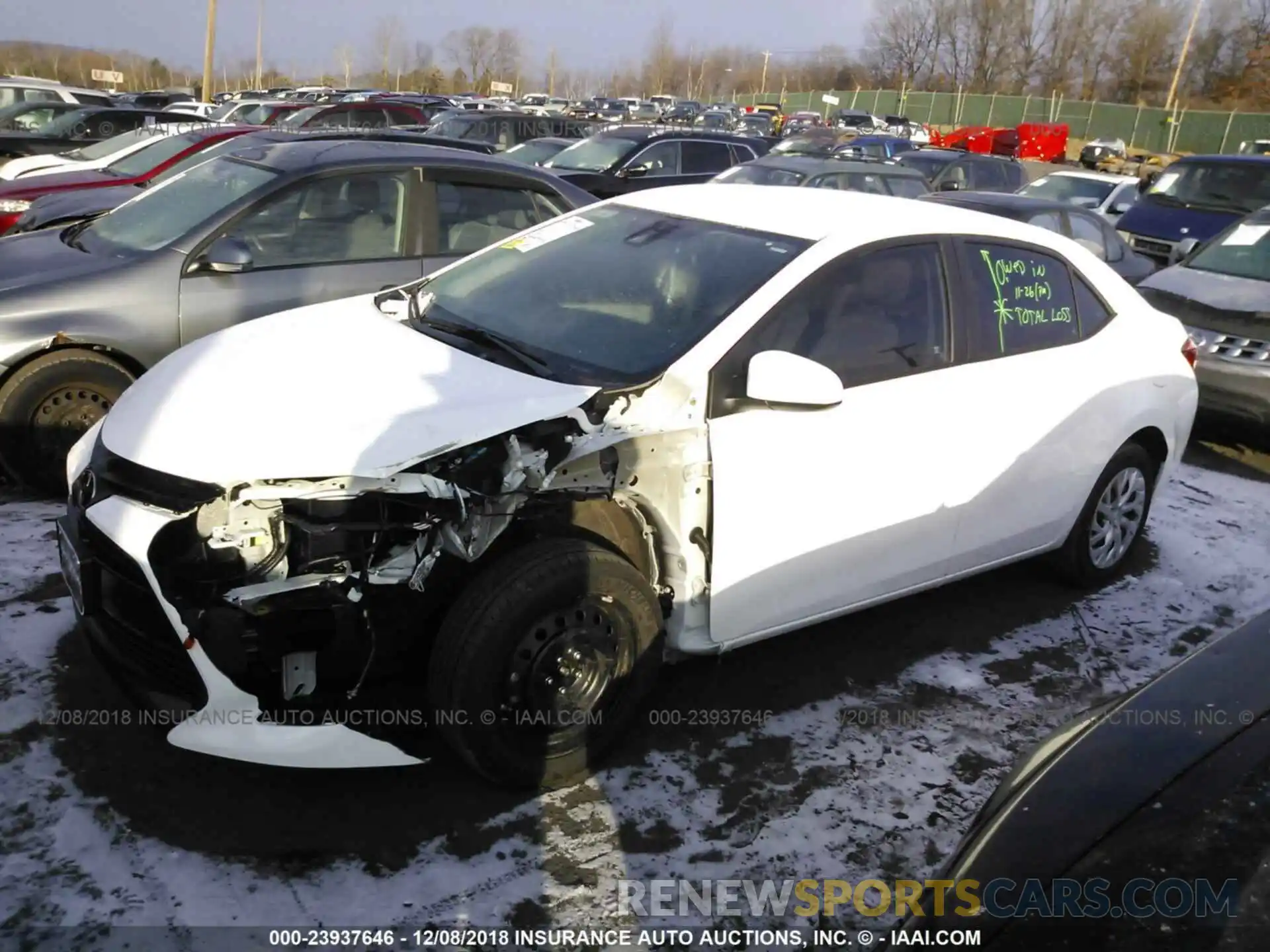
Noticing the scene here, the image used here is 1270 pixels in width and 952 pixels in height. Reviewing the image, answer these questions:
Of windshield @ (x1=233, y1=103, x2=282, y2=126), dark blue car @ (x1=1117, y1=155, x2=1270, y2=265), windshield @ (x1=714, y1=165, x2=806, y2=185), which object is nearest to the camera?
windshield @ (x1=714, y1=165, x2=806, y2=185)

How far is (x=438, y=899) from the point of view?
266cm

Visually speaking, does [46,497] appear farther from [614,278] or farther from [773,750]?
[773,750]

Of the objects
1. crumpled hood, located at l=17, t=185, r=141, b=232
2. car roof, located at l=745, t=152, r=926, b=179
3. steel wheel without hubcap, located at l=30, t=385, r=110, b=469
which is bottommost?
steel wheel without hubcap, located at l=30, t=385, r=110, b=469

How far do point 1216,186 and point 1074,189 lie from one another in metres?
1.91

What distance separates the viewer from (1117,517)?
15.5 feet

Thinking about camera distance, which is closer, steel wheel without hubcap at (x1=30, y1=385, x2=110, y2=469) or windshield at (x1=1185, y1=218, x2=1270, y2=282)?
steel wheel without hubcap at (x1=30, y1=385, x2=110, y2=469)

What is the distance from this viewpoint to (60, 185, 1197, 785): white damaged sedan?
2715mm

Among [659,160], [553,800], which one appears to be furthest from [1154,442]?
[659,160]

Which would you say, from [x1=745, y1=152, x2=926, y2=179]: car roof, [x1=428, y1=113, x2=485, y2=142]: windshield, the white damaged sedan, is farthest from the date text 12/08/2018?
[x1=428, y1=113, x2=485, y2=142]: windshield

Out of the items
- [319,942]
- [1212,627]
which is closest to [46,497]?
[319,942]

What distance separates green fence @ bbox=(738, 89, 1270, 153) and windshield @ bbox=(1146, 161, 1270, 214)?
118ft

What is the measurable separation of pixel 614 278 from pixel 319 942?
2.35 meters

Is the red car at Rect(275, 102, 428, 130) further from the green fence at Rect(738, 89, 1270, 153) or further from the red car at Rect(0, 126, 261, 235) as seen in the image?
the green fence at Rect(738, 89, 1270, 153)

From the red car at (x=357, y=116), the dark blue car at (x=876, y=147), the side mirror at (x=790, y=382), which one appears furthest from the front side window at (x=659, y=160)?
the side mirror at (x=790, y=382)
